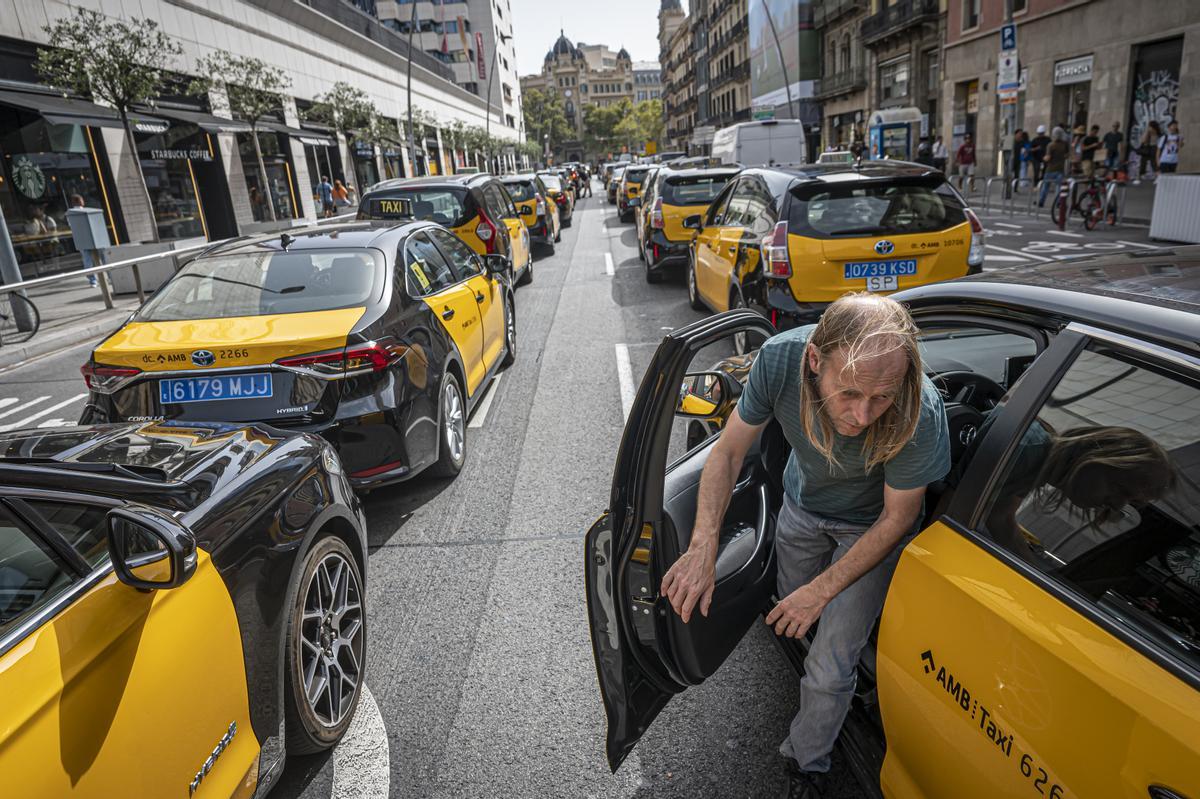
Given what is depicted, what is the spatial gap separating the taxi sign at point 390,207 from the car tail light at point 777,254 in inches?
215

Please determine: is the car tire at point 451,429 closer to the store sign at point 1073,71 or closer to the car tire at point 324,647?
the car tire at point 324,647

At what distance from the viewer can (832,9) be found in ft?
157

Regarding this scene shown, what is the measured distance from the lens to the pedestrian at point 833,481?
1893 millimetres

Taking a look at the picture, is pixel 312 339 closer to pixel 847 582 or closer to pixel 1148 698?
pixel 847 582

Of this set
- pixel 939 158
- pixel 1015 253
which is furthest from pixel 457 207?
pixel 939 158

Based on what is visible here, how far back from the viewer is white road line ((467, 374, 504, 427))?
6.05 meters

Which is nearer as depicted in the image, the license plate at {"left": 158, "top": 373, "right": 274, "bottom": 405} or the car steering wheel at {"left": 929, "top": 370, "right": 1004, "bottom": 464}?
the car steering wheel at {"left": 929, "top": 370, "right": 1004, "bottom": 464}

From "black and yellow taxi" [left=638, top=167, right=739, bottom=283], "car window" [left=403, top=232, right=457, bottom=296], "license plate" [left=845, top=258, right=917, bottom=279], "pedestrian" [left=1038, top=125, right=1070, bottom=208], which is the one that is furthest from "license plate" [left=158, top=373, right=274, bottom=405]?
"pedestrian" [left=1038, top=125, right=1070, bottom=208]

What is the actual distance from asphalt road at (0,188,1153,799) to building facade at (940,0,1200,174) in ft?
53.9

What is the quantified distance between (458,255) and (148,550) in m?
4.66

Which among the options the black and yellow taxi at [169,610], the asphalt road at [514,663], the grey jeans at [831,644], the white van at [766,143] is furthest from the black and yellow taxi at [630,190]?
the grey jeans at [831,644]

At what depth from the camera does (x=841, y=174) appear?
20.5 feet

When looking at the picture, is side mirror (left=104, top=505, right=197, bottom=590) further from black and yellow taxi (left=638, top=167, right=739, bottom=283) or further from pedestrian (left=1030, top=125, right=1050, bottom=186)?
pedestrian (left=1030, top=125, right=1050, bottom=186)

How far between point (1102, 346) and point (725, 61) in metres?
82.0
